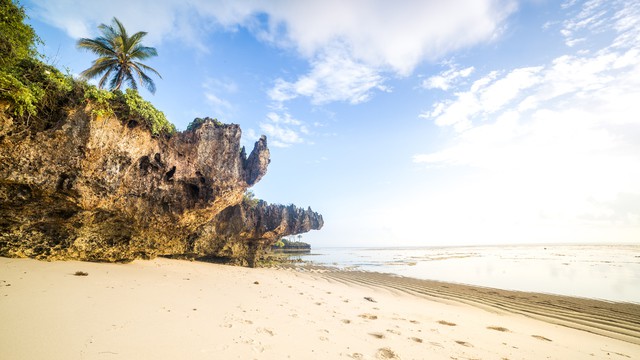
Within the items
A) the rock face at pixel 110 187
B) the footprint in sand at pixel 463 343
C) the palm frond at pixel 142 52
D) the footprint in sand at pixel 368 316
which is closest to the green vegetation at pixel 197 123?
the rock face at pixel 110 187

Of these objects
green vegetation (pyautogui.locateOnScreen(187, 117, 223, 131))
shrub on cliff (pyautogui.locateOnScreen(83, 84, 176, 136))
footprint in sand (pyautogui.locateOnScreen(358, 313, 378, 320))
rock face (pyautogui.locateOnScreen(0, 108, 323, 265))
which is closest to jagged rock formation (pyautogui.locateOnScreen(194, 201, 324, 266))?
rock face (pyautogui.locateOnScreen(0, 108, 323, 265))

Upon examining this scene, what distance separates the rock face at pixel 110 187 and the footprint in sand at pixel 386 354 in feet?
34.4

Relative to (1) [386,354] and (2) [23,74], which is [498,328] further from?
(2) [23,74]

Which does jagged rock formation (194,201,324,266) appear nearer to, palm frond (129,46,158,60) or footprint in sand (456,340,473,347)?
palm frond (129,46,158,60)

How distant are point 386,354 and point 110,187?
10.8 meters

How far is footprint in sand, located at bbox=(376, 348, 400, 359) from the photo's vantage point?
4.46m

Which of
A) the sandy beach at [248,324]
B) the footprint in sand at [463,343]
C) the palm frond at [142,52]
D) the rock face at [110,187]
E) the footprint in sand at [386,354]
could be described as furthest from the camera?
the palm frond at [142,52]

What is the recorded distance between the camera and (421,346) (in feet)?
16.7

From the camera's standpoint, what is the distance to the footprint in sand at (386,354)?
4.46 m

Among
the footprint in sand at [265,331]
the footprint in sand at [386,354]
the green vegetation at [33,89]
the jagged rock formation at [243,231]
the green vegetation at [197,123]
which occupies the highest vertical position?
the green vegetation at [197,123]

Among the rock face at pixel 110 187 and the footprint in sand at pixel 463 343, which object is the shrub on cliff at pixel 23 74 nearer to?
the rock face at pixel 110 187

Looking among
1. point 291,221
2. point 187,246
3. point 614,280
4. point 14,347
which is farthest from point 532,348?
point 291,221

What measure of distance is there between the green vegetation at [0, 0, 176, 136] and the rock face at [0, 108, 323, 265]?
323 mm

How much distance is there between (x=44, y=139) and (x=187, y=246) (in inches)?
387
